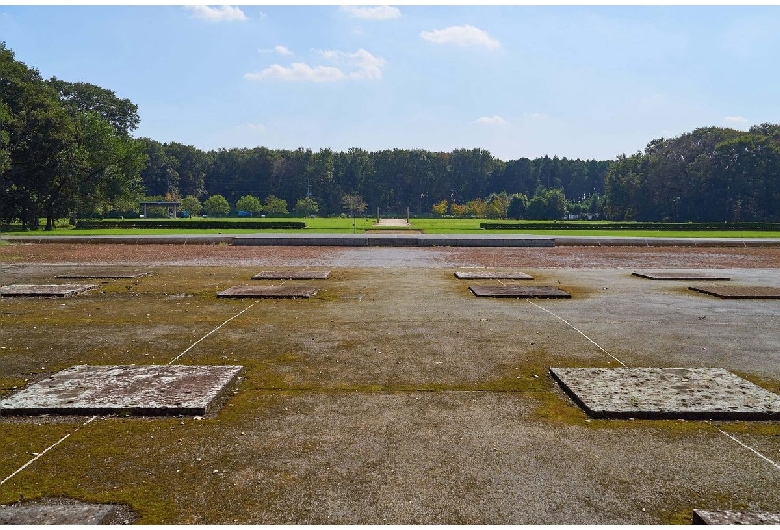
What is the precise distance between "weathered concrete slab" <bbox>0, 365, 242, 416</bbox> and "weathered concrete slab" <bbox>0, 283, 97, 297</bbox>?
19.0 feet

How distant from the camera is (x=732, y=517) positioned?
9.96 ft

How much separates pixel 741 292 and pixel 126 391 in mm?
10778

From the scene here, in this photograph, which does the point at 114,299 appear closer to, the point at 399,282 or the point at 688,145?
the point at 399,282

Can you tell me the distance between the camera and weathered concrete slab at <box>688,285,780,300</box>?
11.0 m

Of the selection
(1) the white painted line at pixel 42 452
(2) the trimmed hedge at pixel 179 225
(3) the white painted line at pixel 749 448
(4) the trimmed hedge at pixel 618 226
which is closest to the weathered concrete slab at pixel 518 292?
(3) the white painted line at pixel 749 448

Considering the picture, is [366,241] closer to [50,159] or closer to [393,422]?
[393,422]

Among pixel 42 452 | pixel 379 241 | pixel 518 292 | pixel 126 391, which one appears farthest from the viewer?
pixel 379 241

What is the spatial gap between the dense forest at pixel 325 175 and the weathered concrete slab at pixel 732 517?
19672 mm

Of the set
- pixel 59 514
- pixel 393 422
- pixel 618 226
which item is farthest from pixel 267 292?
pixel 618 226

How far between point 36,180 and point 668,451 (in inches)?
1880

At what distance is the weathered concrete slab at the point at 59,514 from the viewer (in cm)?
298

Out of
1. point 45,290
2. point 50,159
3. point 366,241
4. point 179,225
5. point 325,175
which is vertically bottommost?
point 179,225

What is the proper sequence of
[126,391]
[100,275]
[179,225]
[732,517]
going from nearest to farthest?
[732,517] < [126,391] < [100,275] < [179,225]

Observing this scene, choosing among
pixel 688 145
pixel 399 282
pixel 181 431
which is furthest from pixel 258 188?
pixel 181 431
